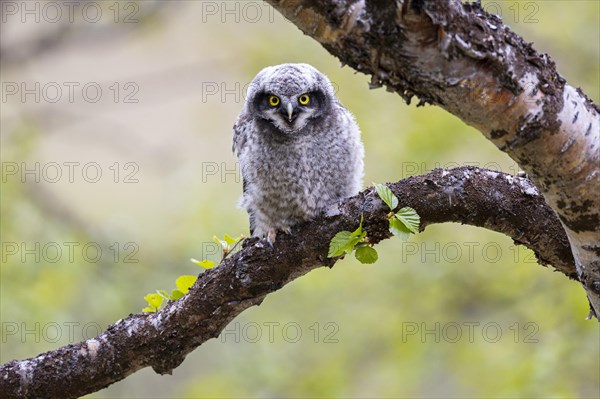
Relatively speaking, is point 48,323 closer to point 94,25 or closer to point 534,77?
point 94,25

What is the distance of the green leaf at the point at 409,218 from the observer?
2541mm

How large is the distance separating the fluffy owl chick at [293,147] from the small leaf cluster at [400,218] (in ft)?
3.16

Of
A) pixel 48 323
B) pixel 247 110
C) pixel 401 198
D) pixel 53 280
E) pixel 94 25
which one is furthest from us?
pixel 94 25

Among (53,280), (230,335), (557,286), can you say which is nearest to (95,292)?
(53,280)

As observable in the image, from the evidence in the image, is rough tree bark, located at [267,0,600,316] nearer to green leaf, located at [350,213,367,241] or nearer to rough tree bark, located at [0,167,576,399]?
rough tree bark, located at [0,167,576,399]

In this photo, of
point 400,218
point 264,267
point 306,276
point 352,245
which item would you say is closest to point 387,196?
point 400,218

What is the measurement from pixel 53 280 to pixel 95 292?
1.24 feet

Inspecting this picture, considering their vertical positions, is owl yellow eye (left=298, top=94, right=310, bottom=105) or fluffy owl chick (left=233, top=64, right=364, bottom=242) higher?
owl yellow eye (left=298, top=94, right=310, bottom=105)

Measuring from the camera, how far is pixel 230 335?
6430mm

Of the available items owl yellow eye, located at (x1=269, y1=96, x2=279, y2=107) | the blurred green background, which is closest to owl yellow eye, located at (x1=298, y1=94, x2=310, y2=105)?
owl yellow eye, located at (x1=269, y1=96, x2=279, y2=107)

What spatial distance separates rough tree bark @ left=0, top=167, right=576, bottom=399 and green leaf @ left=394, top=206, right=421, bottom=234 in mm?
44

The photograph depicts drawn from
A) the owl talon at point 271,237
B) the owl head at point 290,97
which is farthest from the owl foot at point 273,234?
the owl head at point 290,97

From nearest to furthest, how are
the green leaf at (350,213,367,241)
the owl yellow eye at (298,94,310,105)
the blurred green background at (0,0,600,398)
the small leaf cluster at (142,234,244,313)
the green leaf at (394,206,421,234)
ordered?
the green leaf at (394,206,421,234) → the green leaf at (350,213,367,241) → the small leaf cluster at (142,234,244,313) → the owl yellow eye at (298,94,310,105) → the blurred green background at (0,0,600,398)

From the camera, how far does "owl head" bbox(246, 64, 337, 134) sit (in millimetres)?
3688
